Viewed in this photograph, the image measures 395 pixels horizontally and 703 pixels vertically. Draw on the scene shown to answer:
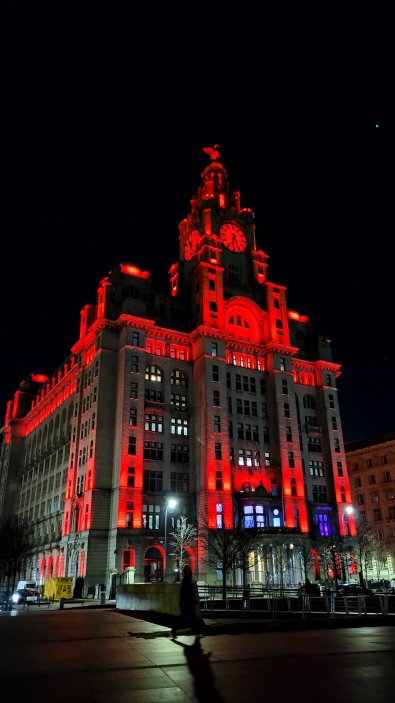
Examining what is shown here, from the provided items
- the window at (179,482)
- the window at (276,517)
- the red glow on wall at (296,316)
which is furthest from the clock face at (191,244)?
the window at (276,517)

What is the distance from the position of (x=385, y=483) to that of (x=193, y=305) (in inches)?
1817

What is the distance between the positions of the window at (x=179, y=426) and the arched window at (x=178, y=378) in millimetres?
5878

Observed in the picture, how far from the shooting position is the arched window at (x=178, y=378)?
271 ft

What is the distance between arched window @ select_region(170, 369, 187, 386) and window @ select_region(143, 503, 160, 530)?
1984 centimetres

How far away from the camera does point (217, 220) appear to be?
98625 millimetres

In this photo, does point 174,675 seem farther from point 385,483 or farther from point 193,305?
point 385,483

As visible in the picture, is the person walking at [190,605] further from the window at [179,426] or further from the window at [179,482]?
the window at [179,426]

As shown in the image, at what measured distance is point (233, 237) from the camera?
100m

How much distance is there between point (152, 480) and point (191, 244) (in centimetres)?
4768

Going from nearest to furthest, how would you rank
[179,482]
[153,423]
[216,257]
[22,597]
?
1. [22,597]
2. [179,482]
3. [153,423]
4. [216,257]

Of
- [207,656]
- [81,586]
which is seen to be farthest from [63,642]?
[81,586]

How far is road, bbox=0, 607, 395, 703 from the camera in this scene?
29.0 ft

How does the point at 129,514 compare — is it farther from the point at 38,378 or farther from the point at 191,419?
the point at 38,378

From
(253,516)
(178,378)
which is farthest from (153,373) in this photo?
(253,516)
